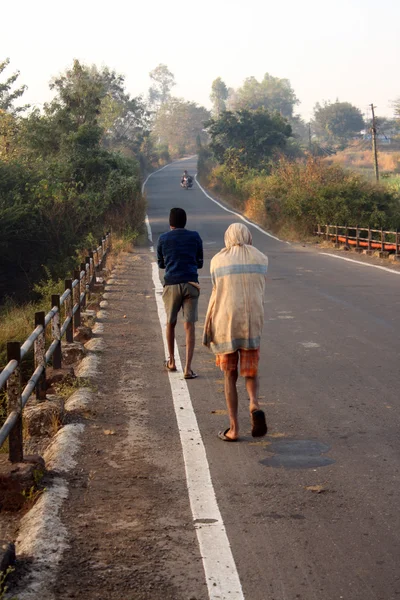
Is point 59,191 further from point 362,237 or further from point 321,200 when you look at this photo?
point 362,237

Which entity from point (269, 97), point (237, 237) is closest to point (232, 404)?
point (237, 237)

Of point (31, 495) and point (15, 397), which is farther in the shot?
point (15, 397)

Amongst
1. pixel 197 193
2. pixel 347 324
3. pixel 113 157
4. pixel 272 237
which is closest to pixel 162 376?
pixel 347 324

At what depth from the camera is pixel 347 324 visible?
1358 centimetres

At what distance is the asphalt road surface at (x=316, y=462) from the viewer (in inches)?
→ 179

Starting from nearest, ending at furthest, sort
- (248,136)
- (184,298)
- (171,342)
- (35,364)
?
(35,364), (184,298), (171,342), (248,136)

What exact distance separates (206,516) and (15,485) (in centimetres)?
140

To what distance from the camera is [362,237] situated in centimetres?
3262

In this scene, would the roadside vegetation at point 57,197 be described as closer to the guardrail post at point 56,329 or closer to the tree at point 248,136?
the guardrail post at point 56,329

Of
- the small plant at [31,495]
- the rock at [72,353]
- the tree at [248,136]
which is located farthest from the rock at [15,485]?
the tree at [248,136]

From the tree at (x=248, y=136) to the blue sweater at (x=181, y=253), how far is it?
61.5 meters

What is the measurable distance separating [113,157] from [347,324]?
32.3 metres

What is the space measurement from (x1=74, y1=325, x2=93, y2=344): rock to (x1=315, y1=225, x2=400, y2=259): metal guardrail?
15.7m

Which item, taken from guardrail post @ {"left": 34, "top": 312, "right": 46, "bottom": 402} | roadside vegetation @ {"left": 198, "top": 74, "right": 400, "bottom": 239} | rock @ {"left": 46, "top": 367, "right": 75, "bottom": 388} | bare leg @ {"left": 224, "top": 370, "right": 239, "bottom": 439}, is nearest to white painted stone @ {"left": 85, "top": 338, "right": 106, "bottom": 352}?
rock @ {"left": 46, "top": 367, "right": 75, "bottom": 388}
